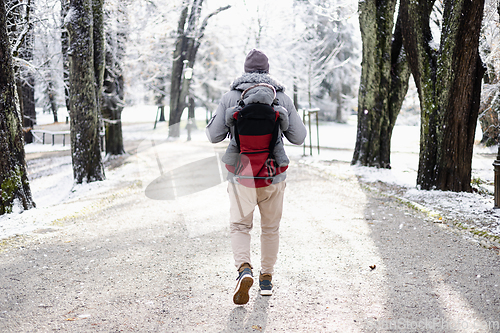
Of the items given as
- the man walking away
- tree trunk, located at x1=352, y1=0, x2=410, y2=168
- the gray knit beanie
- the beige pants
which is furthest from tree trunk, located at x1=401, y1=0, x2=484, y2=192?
the beige pants

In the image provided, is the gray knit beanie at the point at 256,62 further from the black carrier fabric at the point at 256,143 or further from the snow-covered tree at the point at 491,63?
the snow-covered tree at the point at 491,63

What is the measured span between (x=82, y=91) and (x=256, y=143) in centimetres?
835

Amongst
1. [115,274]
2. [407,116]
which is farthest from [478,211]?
[407,116]

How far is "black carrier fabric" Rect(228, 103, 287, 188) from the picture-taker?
Result: 3.50 m

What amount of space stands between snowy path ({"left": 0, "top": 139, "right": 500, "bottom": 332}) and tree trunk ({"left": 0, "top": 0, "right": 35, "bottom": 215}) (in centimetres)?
107

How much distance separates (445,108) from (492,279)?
14.9ft

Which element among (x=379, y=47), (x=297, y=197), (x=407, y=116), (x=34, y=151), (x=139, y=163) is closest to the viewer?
(x=297, y=197)

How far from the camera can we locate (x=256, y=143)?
3566 mm

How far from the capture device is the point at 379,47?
1177 centimetres

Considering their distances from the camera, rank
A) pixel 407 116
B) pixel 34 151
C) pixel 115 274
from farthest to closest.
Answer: pixel 407 116 < pixel 34 151 < pixel 115 274

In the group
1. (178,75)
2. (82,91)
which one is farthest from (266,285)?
(178,75)

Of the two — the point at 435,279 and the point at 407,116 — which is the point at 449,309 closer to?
the point at 435,279

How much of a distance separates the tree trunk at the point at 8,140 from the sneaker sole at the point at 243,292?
5.37 m

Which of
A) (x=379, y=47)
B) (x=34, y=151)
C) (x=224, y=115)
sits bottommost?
(x=34, y=151)
